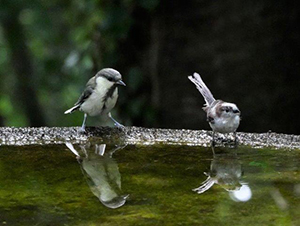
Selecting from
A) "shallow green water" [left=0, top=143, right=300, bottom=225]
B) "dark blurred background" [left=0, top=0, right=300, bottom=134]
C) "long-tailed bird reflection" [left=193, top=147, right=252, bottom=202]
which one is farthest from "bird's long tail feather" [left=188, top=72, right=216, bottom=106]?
"dark blurred background" [left=0, top=0, right=300, bottom=134]

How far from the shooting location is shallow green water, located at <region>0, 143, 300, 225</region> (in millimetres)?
2285

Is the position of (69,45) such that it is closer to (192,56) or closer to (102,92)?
(192,56)

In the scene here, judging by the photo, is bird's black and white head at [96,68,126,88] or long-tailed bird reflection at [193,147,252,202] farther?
bird's black and white head at [96,68,126,88]

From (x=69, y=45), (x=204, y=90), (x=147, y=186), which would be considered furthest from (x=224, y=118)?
(x=69, y=45)

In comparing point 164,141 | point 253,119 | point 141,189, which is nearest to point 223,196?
point 141,189

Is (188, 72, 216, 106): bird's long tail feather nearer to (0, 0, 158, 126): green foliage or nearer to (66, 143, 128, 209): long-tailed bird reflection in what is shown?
(66, 143, 128, 209): long-tailed bird reflection

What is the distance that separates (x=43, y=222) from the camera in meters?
2.21

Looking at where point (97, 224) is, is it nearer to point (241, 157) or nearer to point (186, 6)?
point (241, 157)

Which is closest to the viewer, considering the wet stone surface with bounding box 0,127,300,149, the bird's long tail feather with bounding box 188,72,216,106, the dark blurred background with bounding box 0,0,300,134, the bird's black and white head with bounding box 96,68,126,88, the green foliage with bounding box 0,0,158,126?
the wet stone surface with bounding box 0,127,300,149

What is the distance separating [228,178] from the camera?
298cm

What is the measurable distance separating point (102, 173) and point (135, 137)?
0.82 m

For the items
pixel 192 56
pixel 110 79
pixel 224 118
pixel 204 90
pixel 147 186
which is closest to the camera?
pixel 147 186

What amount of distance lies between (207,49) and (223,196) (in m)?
3.32

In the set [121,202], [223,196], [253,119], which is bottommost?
[121,202]
